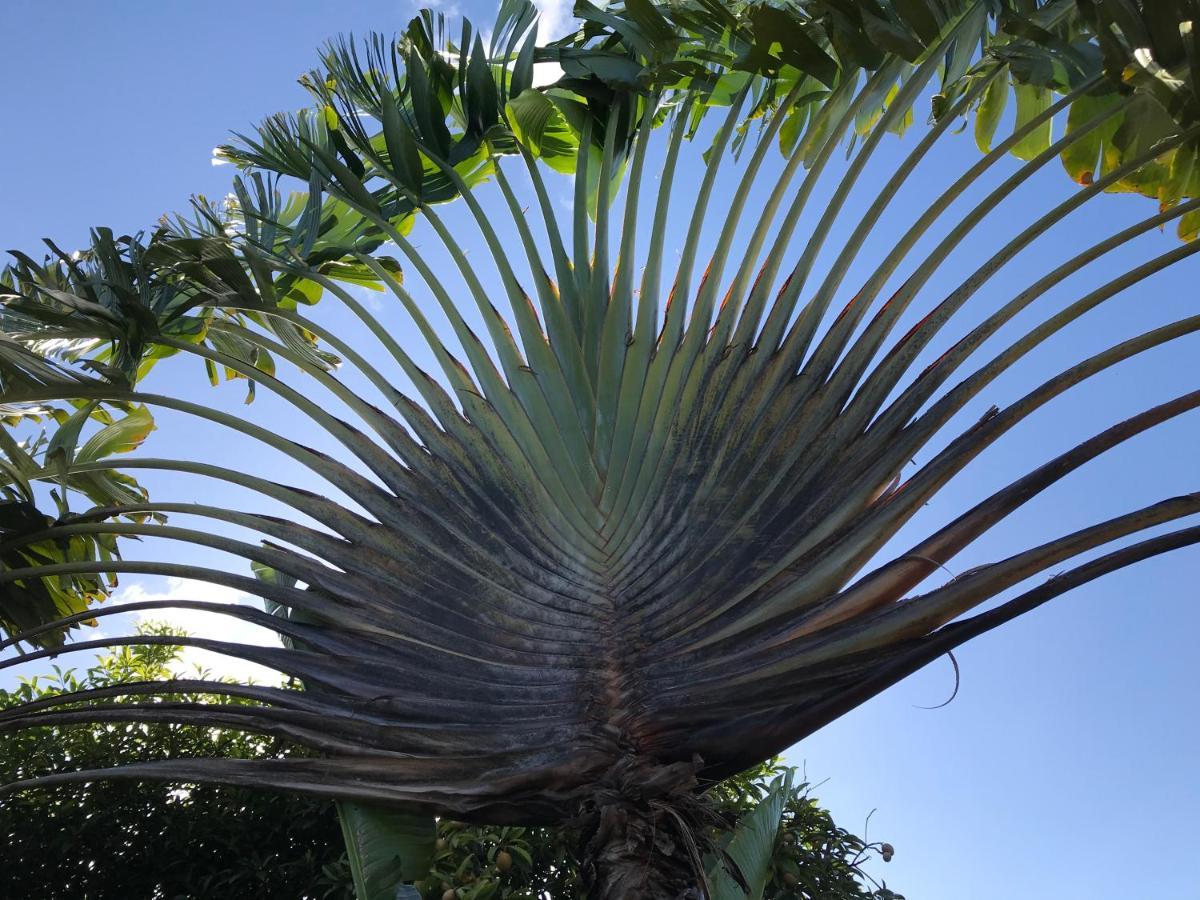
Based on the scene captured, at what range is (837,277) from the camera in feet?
8.82

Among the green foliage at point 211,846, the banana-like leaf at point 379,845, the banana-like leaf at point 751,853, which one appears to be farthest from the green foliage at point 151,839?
the banana-like leaf at point 751,853

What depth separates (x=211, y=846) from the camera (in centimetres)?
344

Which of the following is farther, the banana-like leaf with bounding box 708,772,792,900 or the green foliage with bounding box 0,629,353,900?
the green foliage with bounding box 0,629,353,900

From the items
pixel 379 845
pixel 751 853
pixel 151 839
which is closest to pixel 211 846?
pixel 151 839

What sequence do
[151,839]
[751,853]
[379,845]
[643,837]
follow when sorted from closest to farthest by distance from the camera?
[643,837] → [379,845] → [751,853] → [151,839]

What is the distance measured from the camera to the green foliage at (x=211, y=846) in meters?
3.27

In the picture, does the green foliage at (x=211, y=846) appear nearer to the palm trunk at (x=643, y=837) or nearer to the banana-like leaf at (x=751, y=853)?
the banana-like leaf at (x=751, y=853)

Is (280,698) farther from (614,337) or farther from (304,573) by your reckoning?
(614,337)

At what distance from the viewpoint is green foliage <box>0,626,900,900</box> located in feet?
10.7

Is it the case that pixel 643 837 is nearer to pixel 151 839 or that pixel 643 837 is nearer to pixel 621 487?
pixel 621 487

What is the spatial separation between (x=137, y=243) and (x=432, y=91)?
1.21 m

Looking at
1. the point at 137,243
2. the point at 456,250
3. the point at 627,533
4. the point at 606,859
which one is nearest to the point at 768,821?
the point at 606,859

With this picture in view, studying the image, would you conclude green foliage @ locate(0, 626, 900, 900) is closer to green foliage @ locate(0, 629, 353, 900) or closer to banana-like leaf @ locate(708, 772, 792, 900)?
green foliage @ locate(0, 629, 353, 900)

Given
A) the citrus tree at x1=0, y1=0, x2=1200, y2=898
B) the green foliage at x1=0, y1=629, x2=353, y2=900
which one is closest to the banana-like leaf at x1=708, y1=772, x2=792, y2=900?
the citrus tree at x1=0, y1=0, x2=1200, y2=898
